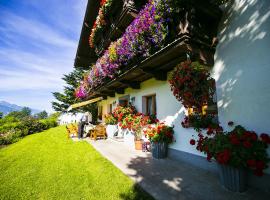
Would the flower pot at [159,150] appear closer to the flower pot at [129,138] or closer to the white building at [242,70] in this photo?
the white building at [242,70]

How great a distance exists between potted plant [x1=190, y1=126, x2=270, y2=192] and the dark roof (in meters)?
12.1

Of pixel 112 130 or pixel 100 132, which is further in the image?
pixel 100 132

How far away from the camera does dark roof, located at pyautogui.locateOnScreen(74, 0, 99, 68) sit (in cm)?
1193

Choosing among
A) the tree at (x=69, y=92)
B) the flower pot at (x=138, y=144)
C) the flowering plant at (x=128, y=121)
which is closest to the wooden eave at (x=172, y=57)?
the flowering plant at (x=128, y=121)

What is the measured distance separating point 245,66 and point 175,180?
3.46 meters

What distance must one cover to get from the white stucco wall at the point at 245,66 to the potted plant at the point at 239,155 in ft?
1.63

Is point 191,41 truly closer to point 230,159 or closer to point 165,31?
point 165,31

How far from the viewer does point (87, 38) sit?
15.0 meters

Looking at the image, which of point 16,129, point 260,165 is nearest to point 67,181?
point 260,165

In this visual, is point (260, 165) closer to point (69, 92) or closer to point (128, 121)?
point (128, 121)

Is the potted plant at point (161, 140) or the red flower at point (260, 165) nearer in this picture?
the red flower at point (260, 165)

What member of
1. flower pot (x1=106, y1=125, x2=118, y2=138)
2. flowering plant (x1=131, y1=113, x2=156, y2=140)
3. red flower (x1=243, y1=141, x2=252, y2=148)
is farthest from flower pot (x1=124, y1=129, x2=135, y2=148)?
red flower (x1=243, y1=141, x2=252, y2=148)

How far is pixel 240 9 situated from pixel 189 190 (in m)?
4.88

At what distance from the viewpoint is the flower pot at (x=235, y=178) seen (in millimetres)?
3441
